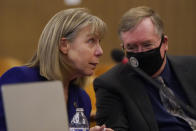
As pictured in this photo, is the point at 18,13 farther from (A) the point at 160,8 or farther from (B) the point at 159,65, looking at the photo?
(B) the point at 159,65

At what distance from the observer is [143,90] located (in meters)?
2.05

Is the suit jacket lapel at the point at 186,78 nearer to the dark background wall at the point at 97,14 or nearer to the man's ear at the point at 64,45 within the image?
the man's ear at the point at 64,45

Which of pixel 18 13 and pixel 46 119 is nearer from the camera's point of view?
pixel 46 119

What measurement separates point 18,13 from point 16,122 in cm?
409

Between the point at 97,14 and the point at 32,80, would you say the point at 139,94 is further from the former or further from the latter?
the point at 97,14

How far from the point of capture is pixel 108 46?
533 cm

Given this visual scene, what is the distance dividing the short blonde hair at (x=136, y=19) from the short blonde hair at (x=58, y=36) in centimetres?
17

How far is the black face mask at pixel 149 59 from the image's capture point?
2.02 metres

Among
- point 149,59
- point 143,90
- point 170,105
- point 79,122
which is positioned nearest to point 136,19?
point 149,59

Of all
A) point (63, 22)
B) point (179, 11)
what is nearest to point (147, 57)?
point (63, 22)

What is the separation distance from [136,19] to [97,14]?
3.24 metres

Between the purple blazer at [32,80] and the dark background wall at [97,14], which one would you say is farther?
the dark background wall at [97,14]

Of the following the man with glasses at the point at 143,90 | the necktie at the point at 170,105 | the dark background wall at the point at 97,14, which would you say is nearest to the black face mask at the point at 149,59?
the man with glasses at the point at 143,90

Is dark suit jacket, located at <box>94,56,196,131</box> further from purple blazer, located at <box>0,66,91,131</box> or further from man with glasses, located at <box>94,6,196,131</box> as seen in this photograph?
purple blazer, located at <box>0,66,91,131</box>
